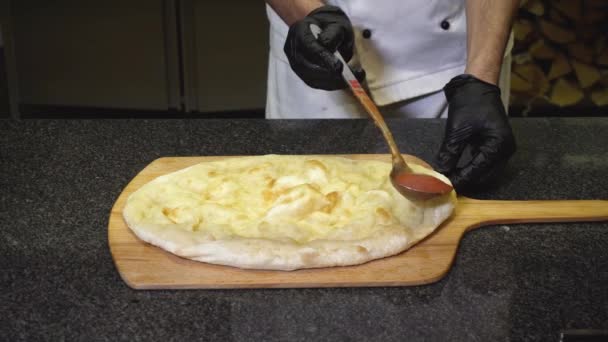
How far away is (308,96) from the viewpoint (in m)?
1.66

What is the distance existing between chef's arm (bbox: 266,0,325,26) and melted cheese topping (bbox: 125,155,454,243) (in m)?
0.43

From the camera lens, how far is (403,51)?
5.11 feet

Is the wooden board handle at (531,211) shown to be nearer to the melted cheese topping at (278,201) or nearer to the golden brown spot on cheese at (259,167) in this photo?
the melted cheese topping at (278,201)

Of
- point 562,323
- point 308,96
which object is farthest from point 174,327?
point 308,96

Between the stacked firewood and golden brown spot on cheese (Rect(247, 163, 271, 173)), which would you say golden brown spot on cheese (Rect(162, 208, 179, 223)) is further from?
the stacked firewood

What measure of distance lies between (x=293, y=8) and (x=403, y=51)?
27 cm

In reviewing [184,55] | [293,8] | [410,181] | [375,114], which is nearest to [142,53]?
[184,55]

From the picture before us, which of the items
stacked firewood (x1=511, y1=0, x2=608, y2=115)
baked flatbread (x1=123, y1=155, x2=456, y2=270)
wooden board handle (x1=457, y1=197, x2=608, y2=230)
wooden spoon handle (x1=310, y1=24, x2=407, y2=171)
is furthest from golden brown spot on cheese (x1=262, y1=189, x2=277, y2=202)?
stacked firewood (x1=511, y1=0, x2=608, y2=115)

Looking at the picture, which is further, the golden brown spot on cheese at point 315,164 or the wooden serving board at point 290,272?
the golden brown spot on cheese at point 315,164

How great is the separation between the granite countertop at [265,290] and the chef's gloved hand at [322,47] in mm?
143

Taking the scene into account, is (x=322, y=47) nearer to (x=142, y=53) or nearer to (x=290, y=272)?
(x=290, y=272)

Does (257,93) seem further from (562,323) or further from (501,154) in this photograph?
(562,323)

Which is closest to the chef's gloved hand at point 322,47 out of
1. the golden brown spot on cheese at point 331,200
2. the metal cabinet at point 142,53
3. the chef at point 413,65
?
the chef at point 413,65

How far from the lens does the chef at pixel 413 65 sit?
48.5 inches
